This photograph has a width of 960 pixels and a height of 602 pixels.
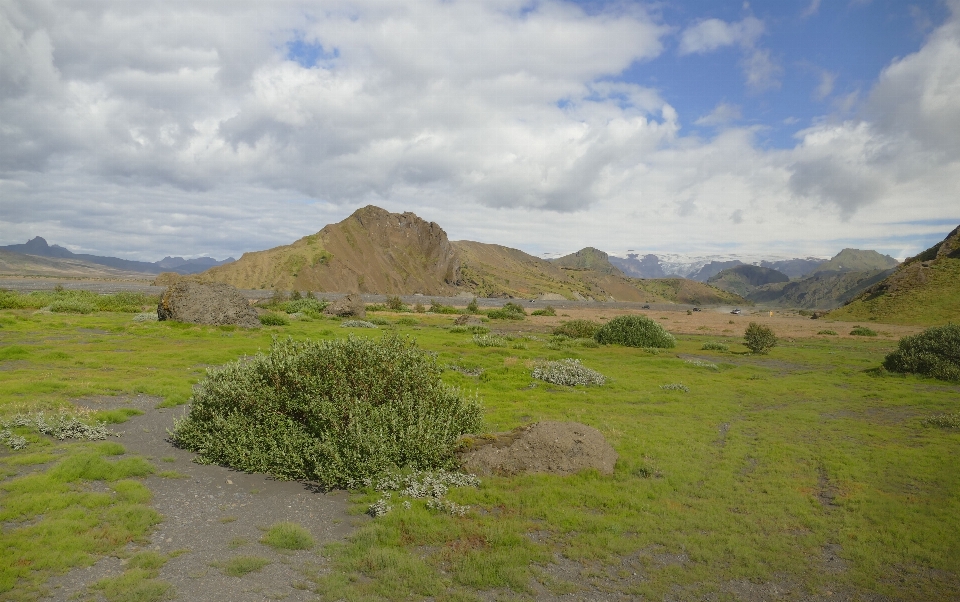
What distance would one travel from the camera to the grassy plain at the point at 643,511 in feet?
26.9

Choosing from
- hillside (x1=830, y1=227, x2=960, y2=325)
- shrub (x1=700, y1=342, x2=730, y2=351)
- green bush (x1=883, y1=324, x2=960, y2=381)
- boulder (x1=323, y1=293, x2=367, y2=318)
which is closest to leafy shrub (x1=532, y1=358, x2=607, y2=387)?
green bush (x1=883, y1=324, x2=960, y2=381)

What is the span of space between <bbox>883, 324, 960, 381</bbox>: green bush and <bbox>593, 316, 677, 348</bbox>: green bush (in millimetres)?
16168

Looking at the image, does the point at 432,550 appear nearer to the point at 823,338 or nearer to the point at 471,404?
the point at 471,404

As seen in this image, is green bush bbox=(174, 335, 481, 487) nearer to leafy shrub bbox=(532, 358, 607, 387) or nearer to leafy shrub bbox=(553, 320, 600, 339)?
leafy shrub bbox=(532, 358, 607, 387)

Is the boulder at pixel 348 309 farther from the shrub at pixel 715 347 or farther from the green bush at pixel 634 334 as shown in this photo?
the shrub at pixel 715 347

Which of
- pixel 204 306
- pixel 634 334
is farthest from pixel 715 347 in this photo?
pixel 204 306

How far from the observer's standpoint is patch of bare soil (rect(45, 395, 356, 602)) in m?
7.62

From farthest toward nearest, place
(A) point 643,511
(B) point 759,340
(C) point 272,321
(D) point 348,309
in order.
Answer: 1. (D) point 348,309
2. (C) point 272,321
3. (B) point 759,340
4. (A) point 643,511

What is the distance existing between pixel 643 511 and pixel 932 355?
30.9m

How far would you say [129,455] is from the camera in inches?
515

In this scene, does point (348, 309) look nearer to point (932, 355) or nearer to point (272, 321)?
point (272, 321)

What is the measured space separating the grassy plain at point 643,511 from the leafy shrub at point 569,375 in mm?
3169

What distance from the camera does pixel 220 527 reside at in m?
9.73

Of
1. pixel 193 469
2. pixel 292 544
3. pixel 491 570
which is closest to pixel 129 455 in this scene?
pixel 193 469
